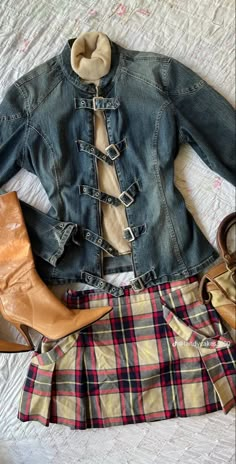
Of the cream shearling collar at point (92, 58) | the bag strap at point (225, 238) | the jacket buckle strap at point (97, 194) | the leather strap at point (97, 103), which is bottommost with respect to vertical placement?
the jacket buckle strap at point (97, 194)

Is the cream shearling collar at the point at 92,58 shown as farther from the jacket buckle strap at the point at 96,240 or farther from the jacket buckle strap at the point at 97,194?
the jacket buckle strap at the point at 96,240

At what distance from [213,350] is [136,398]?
0.23 m

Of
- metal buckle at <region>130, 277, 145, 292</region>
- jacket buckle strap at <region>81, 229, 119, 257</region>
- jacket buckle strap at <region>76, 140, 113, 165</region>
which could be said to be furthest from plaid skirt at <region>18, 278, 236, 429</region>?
jacket buckle strap at <region>76, 140, 113, 165</region>

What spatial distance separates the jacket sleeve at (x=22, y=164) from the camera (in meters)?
1.17

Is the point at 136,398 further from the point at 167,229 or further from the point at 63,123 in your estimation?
the point at 63,123

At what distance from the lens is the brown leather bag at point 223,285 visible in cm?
113

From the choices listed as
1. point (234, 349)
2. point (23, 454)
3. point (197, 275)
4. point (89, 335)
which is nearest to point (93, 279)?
point (89, 335)

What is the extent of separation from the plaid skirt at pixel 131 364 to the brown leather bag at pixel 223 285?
0.03m

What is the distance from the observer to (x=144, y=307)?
1.19 meters

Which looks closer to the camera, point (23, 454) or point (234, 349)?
point (234, 349)

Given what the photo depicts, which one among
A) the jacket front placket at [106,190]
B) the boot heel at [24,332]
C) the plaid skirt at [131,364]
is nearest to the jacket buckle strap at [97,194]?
the jacket front placket at [106,190]

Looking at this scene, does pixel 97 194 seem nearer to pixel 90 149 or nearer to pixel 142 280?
pixel 90 149

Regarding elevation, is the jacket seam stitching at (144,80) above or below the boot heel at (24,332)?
above

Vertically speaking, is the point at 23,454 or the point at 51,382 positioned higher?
the point at 51,382
